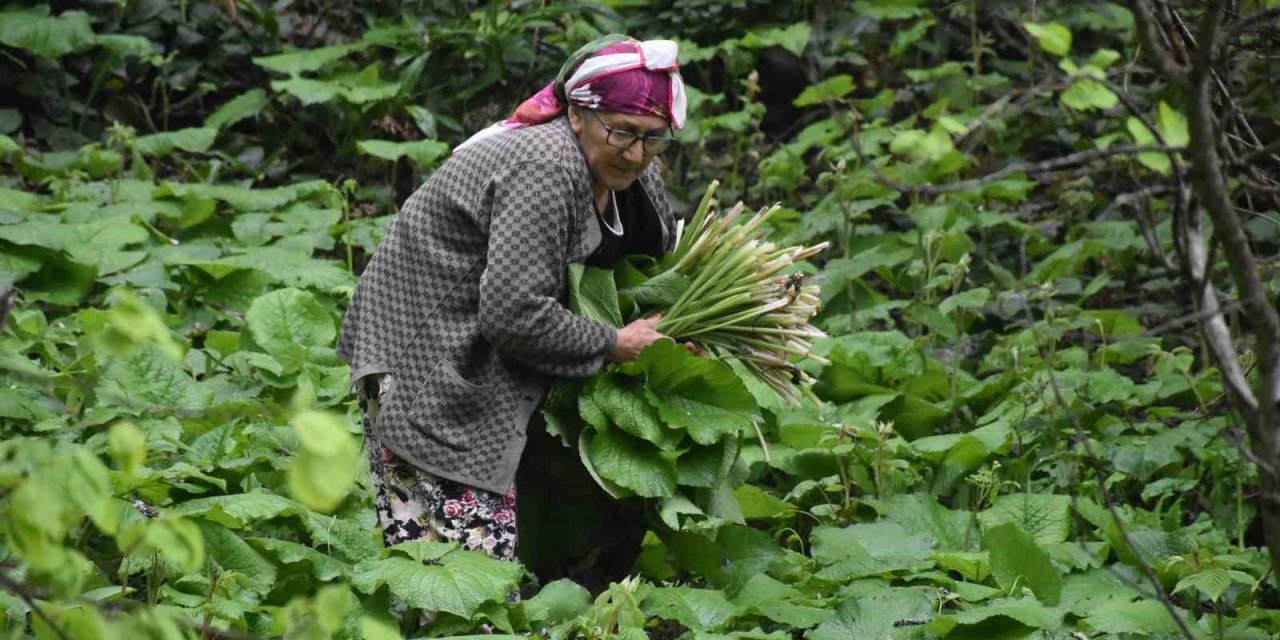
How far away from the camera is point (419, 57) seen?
6.58 meters

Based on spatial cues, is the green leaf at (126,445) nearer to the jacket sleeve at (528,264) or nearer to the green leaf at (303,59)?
the jacket sleeve at (528,264)

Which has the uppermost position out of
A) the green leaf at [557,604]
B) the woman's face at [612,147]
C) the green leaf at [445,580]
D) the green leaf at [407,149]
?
the woman's face at [612,147]

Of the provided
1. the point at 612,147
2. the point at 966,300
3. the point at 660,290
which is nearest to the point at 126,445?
the point at 612,147

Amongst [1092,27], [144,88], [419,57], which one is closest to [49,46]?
[144,88]

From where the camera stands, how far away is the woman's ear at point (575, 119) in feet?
9.86

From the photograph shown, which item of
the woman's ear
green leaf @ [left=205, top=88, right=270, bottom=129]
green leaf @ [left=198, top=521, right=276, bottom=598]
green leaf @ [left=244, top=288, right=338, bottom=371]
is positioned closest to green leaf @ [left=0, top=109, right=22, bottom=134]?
green leaf @ [left=205, top=88, right=270, bottom=129]

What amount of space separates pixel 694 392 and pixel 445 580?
0.71 meters

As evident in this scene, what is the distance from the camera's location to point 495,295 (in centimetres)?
286

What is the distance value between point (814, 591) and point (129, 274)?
273 cm

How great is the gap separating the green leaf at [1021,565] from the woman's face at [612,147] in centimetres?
109

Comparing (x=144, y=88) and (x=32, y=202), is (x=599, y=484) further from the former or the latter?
(x=144, y=88)

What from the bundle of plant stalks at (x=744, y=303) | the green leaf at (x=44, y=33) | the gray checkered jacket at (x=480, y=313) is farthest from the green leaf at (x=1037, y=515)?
the green leaf at (x=44, y=33)

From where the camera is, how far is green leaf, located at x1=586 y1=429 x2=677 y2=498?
9.98 ft

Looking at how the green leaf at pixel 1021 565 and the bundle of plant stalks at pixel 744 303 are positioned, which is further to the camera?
the bundle of plant stalks at pixel 744 303
